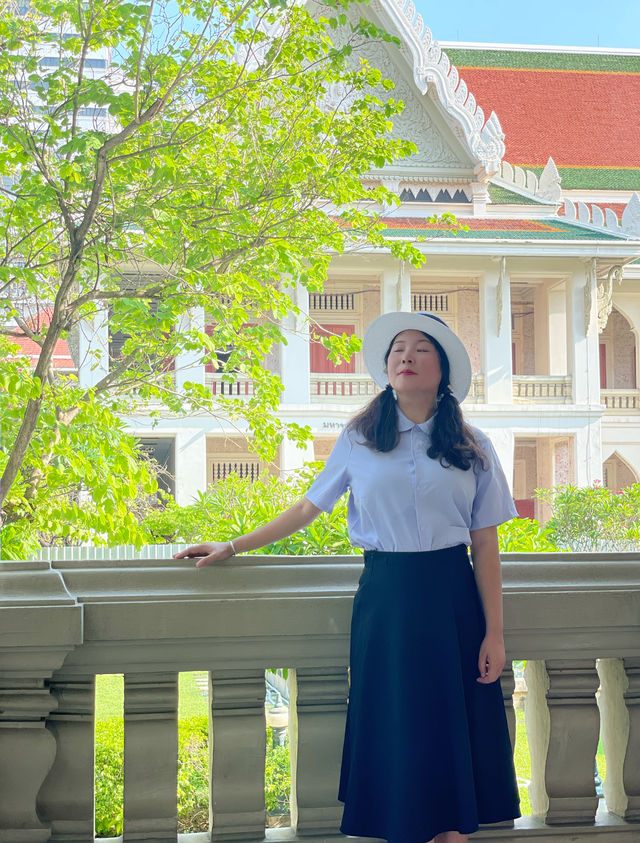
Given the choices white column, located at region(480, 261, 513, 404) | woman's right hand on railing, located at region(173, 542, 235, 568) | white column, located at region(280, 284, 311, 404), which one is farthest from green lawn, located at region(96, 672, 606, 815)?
white column, located at region(480, 261, 513, 404)

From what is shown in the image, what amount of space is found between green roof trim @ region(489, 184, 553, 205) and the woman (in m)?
12.7

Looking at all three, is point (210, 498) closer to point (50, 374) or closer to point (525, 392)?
point (50, 374)

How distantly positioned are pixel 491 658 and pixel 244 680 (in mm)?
376

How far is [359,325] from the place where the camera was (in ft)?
47.0

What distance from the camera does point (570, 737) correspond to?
1449 millimetres

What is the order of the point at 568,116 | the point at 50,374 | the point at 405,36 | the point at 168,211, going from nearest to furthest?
the point at 168,211
the point at 50,374
the point at 405,36
the point at 568,116

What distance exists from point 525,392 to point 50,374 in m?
9.55

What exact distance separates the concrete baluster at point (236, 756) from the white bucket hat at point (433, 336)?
1.99 feet

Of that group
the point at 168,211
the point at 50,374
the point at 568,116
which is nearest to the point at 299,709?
the point at 168,211

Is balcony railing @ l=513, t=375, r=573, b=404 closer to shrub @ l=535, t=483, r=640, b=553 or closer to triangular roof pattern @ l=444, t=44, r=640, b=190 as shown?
shrub @ l=535, t=483, r=640, b=553

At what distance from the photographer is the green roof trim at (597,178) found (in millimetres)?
15836

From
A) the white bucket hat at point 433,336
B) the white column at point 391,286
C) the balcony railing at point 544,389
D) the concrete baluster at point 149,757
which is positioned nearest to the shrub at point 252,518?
the white bucket hat at point 433,336

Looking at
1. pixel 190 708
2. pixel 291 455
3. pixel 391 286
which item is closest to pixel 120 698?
pixel 190 708

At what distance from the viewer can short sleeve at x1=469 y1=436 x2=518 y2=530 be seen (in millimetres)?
1527
